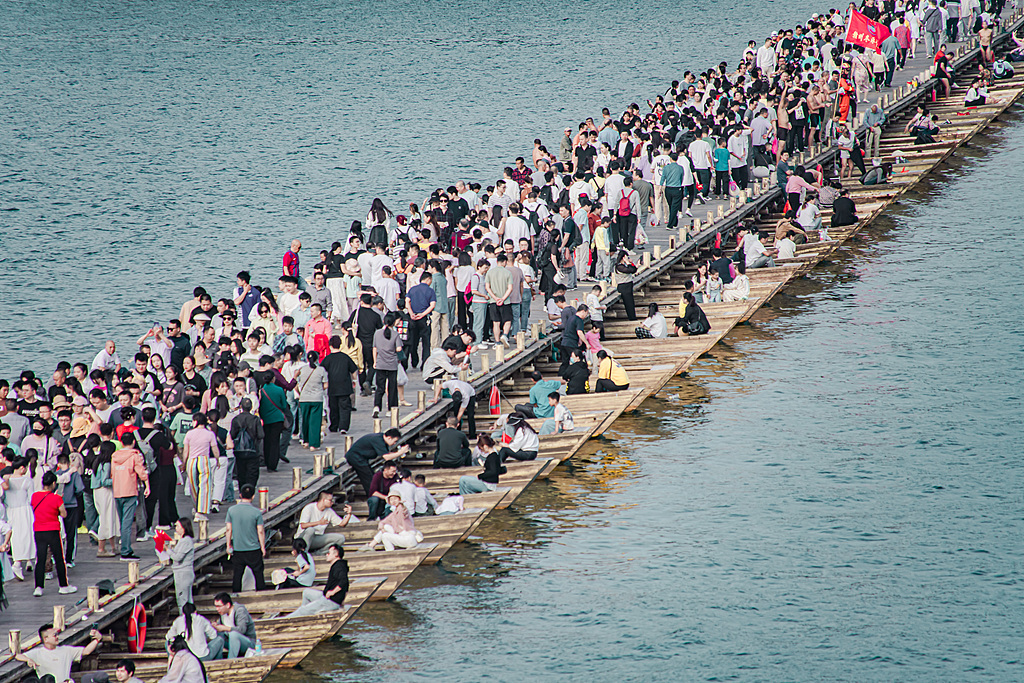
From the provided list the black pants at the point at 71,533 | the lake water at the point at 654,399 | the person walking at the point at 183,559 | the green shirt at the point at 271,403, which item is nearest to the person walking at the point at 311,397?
the green shirt at the point at 271,403

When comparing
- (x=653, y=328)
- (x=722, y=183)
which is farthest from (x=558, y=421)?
(x=722, y=183)

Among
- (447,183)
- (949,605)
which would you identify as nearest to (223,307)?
(949,605)

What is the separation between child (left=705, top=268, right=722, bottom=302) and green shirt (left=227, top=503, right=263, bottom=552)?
19.9 m

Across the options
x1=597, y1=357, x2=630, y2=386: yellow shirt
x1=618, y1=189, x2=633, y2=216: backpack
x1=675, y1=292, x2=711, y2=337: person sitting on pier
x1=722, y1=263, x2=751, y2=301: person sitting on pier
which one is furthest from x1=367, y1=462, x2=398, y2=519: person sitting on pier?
x1=722, y1=263, x2=751, y2=301: person sitting on pier

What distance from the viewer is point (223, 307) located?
1040 inches

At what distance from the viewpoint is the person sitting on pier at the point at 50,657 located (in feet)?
59.7

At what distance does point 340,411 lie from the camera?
2655 cm

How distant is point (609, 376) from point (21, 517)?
50.8 ft

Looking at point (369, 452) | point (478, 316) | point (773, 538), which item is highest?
point (478, 316)

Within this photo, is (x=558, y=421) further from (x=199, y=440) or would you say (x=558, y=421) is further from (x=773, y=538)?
(x=199, y=440)

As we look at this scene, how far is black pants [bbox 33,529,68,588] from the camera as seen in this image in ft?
66.0

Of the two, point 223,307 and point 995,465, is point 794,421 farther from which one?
point 223,307

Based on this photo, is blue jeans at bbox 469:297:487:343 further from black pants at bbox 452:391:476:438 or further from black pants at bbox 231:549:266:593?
black pants at bbox 231:549:266:593

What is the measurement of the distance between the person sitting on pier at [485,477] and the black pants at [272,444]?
367cm
